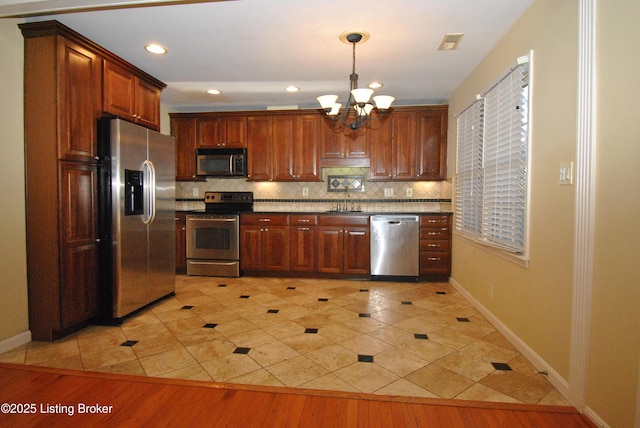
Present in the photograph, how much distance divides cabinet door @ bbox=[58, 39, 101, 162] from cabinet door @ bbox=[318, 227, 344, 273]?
278 cm

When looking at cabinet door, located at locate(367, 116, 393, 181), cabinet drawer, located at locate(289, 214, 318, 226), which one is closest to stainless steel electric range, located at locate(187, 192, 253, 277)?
cabinet drawer, located at locate(289, 214, 318, 226)

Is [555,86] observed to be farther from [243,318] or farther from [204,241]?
[204,241]

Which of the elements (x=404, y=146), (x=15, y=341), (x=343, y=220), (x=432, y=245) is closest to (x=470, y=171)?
(x=432, y=245)

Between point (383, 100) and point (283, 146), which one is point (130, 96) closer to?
point (283, 146)

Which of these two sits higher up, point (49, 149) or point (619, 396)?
point (49, 149)

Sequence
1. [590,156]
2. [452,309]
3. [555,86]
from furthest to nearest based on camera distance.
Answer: [452,309] → [555,86] → [590,156]

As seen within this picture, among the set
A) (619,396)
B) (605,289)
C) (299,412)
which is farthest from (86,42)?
(619,396)

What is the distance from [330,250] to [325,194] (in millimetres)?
1013

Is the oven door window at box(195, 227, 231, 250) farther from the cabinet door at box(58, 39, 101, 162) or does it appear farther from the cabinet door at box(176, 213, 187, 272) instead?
the cabinet door at box(58, 39, 101, 162)

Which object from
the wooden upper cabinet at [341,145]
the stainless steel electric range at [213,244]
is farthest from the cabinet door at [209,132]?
the wooden upper cabinet at [341,145]

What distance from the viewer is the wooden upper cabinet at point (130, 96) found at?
Result: 119 inches

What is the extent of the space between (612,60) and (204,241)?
4.50m

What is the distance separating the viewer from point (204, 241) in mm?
4695

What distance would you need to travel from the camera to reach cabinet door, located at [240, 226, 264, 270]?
15.4 ft
